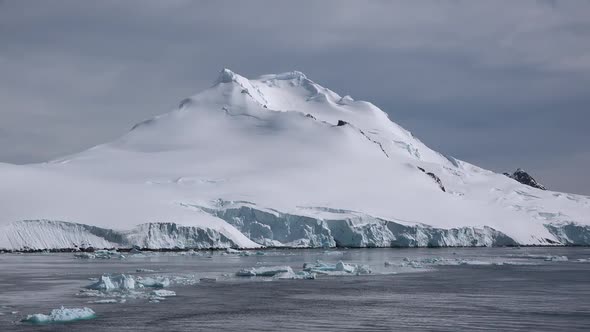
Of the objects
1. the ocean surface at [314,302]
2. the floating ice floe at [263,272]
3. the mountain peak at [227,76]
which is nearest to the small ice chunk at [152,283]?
the ocean surface at [314,302]

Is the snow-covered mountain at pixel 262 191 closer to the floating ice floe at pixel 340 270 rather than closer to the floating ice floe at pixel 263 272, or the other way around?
the floating ice floe at pixel 340 270

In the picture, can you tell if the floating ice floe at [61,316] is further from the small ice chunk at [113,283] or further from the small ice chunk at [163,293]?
the small ice chunk at [113,283]

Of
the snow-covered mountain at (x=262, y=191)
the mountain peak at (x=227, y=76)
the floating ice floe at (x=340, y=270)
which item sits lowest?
the floating ice floe at (x=340, y=270)

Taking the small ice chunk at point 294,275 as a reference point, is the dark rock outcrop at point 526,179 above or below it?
above

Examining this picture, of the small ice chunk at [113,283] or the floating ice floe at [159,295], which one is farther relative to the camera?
the small ice chunk at [113,283]

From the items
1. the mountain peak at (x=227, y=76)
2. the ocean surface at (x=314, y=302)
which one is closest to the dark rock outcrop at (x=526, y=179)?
the mountain peak at (x=227, y=76)

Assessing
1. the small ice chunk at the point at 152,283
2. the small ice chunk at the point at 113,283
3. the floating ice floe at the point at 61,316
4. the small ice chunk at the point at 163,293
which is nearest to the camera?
the floating ice floe at the point at 61,316

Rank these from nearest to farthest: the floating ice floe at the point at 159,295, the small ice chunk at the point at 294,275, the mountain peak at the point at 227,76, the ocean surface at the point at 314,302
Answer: the ocean surface at the point at 314,302 < the floating ice floe at the point at 159,295 < the small ice chunk at the point at 294,275 < the mountain peak at the point at 227,76

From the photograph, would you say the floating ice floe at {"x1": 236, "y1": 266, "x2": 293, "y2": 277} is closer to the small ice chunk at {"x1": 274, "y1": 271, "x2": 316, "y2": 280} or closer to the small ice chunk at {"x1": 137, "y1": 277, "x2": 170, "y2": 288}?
the small ice chunk at {"x1": 274, "y1": 271, "x2": 316, "y2": 280}
